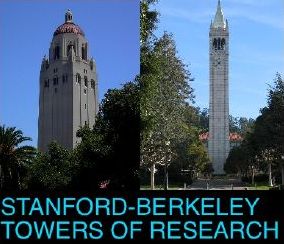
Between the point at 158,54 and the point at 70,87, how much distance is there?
13.0 meters

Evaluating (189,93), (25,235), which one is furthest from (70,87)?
(189,93)

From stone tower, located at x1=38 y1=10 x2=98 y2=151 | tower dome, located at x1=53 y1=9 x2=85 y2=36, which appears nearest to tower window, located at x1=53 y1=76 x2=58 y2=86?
stone tower, located at x1=38 y1=10 x2=98 y2=151

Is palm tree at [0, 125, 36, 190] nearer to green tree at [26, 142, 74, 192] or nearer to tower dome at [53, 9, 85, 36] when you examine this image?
green tree at [26, 142, 74, 192]

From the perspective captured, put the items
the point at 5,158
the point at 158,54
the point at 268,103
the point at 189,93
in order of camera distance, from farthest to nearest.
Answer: the point at 268,103, the point at 189,93, the point at 158,54, the point at 5,158

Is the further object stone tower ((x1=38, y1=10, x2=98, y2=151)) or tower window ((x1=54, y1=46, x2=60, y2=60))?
tower window ((x1=54, y1=46, x2=60, y2=60))

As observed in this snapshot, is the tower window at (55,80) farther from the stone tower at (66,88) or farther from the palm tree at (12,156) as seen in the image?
the palm tree at (12,156)

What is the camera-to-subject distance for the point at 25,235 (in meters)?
10.6

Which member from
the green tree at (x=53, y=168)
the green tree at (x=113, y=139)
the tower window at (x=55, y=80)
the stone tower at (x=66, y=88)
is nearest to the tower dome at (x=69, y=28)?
the stone tower at (x=66, y=88)


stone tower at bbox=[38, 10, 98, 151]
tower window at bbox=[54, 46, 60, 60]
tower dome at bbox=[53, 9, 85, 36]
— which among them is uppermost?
tower dome at bbox=[53, 9, 85, 36]

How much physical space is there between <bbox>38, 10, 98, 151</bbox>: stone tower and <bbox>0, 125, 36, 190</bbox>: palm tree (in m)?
1.49

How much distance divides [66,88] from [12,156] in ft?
35.0

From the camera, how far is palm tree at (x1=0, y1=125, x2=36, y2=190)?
21.9 metres

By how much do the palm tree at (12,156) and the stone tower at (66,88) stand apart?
4.89 feet

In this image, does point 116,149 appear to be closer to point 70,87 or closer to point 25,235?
point 70,87
